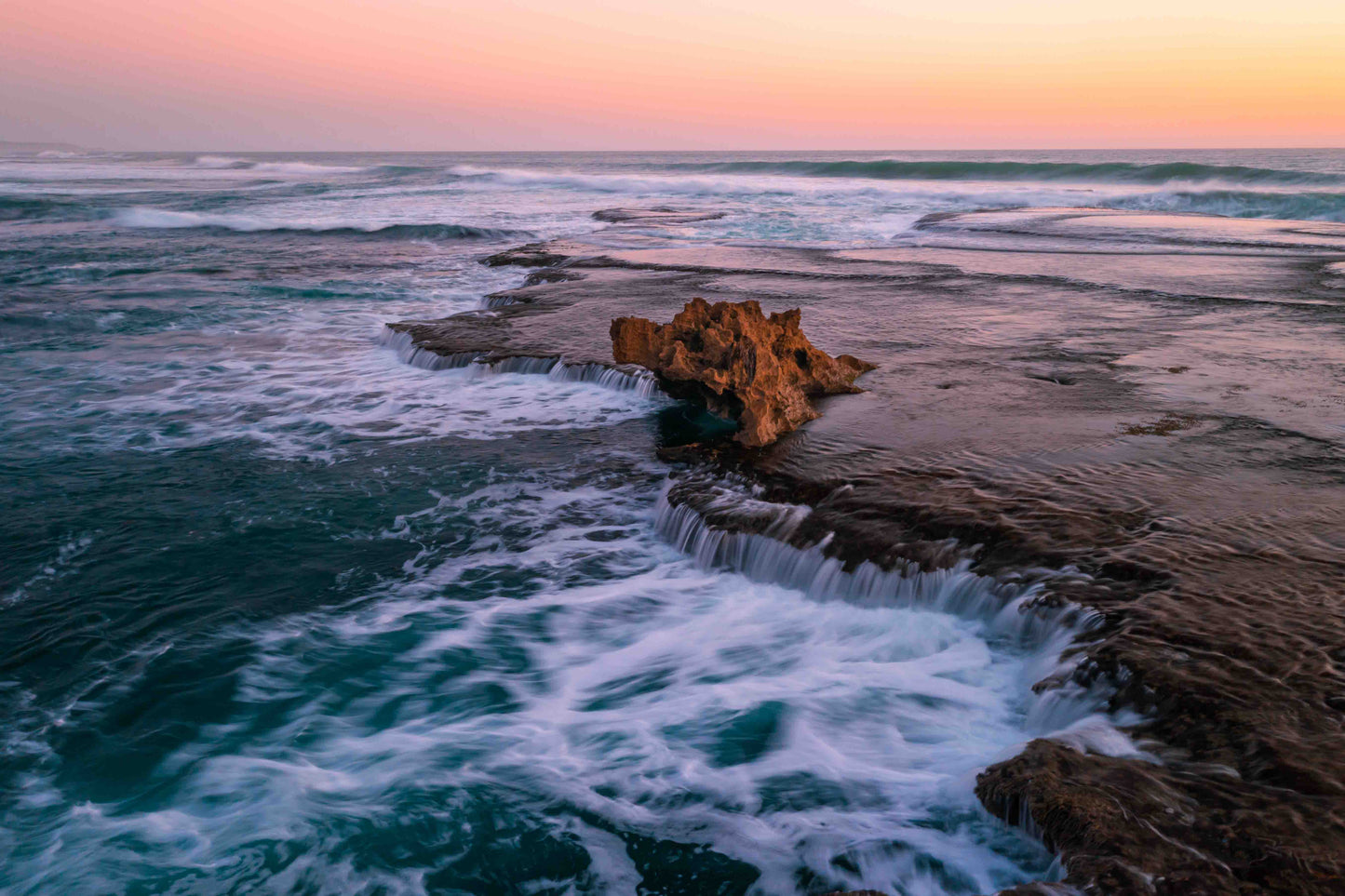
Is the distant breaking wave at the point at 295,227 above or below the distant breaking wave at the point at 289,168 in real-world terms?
below

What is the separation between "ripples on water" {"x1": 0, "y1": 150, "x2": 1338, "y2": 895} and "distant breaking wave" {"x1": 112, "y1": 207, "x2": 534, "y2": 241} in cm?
1407

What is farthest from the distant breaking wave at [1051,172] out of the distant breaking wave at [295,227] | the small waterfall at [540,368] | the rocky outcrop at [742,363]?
the small waterfall at [540,368]

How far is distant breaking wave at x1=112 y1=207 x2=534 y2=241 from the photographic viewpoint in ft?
71.0

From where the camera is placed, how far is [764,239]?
19.2 meters

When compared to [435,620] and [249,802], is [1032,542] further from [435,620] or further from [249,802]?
[249,802]

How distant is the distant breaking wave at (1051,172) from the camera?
32.7 m

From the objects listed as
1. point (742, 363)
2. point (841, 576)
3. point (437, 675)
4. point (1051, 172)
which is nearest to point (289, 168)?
point (1051, 172)

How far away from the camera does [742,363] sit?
6.32 m

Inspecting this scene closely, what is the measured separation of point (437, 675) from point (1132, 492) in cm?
377

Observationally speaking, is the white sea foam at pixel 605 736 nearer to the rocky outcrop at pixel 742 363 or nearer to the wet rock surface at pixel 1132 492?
the wet rock surface at pixel 1132 492

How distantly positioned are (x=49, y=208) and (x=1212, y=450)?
34169 mm

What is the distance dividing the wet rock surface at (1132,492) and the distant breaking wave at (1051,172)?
26.7 metres

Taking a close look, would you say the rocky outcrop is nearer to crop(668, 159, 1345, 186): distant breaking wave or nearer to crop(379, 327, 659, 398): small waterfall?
crop(379, 327, 659, 398): small waterfall

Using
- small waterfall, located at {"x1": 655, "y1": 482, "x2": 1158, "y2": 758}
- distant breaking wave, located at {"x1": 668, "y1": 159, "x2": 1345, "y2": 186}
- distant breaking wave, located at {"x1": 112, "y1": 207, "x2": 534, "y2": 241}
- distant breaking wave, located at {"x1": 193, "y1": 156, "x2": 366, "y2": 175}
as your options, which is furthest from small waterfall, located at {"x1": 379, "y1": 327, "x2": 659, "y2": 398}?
distant breaking wave, located at {"x1": 193, "y1": 156, "x2": 366, "y2": 175}
